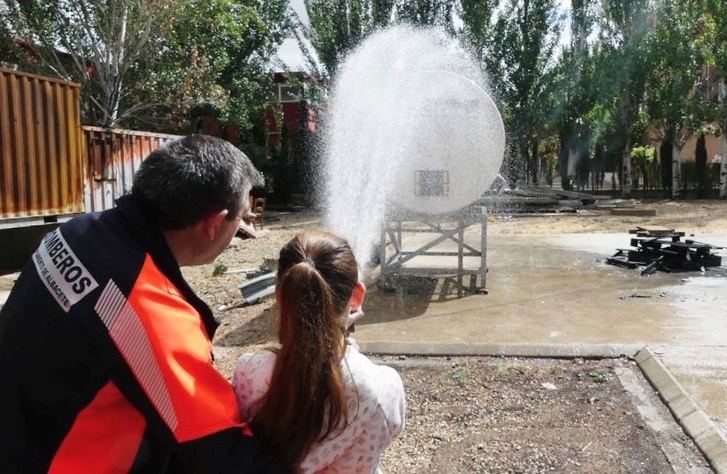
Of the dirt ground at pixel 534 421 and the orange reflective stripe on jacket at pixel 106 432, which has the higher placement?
the orange reflective stripe on jacket at pixel 106 432

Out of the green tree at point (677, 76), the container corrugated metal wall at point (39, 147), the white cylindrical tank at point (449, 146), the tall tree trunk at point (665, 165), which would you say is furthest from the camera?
the tall tree trunk at point (665, 165)

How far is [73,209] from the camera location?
11141mm

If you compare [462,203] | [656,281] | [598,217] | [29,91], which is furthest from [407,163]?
[598,217]

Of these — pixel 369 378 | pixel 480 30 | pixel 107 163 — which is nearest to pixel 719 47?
pixel 480 30

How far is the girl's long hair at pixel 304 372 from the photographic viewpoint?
4.98 ft

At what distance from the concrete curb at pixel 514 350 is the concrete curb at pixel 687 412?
0.81ft

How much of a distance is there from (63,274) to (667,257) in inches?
378

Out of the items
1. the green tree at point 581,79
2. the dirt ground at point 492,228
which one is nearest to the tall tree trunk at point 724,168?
the dirt ground at point 492,228

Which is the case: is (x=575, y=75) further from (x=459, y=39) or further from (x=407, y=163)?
(x=407, y=163)

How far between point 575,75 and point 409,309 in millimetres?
28106

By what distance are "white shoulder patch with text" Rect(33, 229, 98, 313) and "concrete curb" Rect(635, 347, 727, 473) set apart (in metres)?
3.22

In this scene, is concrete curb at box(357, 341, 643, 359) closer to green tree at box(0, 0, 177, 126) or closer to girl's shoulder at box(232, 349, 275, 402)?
girl's shoulder at box(232, 349, 275, 402)

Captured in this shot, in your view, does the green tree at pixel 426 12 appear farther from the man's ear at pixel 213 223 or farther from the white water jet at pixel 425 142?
the man's ear at pixel 213 223

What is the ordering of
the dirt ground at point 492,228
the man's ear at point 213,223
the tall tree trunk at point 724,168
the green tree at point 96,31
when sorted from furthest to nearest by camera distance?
1. the tall tree trunk at point 724,168
2. the green tree at point 96,31
3. the dirt ground at point 492,228
4. the man's ear at point 213,223
